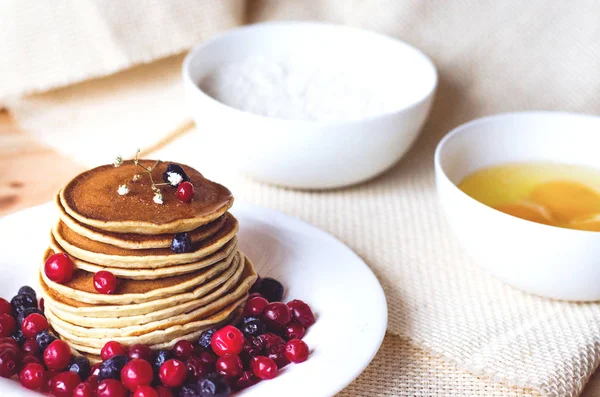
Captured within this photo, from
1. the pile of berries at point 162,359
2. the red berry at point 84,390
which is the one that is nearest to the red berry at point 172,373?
the pile of berries at point 162,359

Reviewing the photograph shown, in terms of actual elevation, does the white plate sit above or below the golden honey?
below

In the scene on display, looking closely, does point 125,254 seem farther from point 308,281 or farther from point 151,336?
point 308,281

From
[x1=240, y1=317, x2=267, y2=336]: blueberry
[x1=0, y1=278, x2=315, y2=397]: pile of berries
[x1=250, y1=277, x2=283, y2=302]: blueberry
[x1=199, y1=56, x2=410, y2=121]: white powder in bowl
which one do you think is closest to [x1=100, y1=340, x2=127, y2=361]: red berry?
[x1=0, y1=278, x2=315, y2=397]: pile of berries

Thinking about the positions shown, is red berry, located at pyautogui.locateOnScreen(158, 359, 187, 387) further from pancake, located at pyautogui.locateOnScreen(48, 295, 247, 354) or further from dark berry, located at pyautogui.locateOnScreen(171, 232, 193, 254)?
→ dark berry, located at pyautogui.locateOnScreen(171, 232, 193, 254)

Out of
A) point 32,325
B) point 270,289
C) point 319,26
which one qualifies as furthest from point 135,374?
point 319,26

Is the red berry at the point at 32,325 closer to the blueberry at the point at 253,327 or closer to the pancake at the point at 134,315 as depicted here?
the pancake at the point at 134,315
